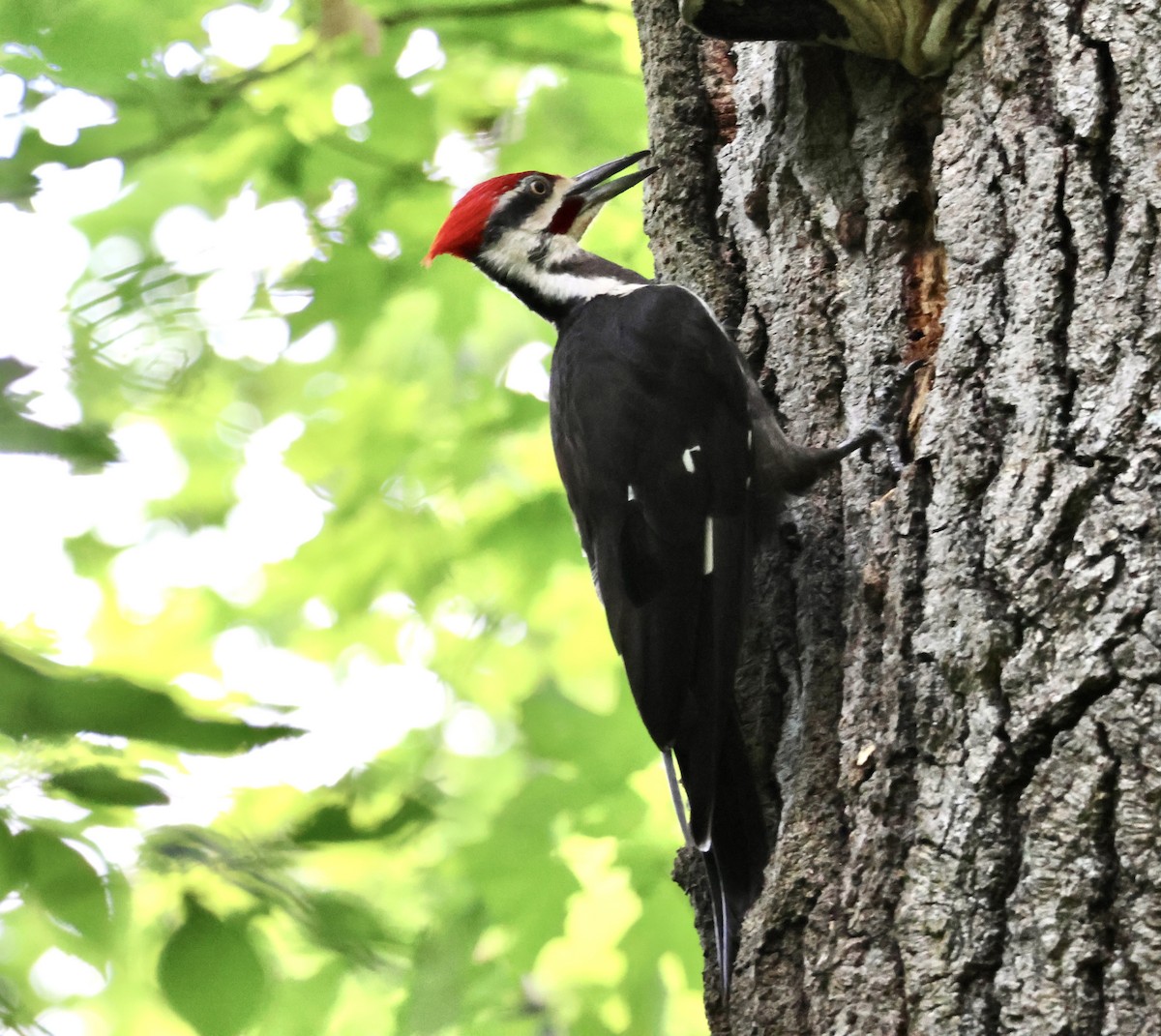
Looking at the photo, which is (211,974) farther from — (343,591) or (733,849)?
(343,591)

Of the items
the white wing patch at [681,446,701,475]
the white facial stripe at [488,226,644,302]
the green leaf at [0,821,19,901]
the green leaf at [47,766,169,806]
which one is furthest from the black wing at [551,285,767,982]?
the green leaf at [0,821,19,901]

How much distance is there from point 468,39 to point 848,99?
2.09m

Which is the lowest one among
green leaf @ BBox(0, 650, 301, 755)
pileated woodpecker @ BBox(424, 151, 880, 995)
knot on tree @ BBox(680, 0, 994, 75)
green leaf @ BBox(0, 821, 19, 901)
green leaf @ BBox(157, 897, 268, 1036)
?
green leaf @ BBox(157, 897, 268, 1036)

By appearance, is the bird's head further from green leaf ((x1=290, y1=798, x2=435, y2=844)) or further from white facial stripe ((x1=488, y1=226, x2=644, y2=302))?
green leaf ((x1=290, y1=798, x2=435, y2=844))

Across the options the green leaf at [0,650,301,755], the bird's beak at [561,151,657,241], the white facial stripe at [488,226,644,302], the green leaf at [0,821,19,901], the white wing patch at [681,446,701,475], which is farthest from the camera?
the bird's beak at [561,151,657,241]

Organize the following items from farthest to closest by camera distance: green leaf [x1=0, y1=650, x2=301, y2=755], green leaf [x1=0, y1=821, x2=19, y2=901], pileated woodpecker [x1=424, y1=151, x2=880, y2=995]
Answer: pileated woodpecker [x1=424, y1=151, x2=880, y2=995] → green leaf [x1=0, y1=821, x2=19, y2=901] → green leaf [x1=0, y1=650, x2=301, y2=755]

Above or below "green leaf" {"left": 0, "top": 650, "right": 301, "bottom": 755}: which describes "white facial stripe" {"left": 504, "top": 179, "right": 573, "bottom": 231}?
above

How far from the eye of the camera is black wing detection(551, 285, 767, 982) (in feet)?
6.01

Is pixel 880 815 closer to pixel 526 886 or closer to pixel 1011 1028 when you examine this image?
pixel 1011 1028

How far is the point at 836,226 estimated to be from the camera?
6.42 feet

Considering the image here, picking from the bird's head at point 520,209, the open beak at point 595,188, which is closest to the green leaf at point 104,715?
the bird's head at point 520,209

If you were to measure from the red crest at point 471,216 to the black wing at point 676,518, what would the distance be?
0.63 m

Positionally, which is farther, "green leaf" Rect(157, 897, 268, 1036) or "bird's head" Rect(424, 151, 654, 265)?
"bird's head" Rect(424, 151, 654, 265)

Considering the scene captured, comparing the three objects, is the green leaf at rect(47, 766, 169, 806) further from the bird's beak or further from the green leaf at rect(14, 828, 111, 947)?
the bird's beak
